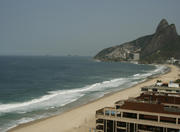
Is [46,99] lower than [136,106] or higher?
lower

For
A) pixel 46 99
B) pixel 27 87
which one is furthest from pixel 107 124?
pixel 27 87

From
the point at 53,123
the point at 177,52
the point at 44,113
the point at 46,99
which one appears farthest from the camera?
the point at 177,52

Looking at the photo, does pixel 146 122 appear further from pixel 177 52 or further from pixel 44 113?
pixel 177 52

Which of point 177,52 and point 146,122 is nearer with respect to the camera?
point 146,122

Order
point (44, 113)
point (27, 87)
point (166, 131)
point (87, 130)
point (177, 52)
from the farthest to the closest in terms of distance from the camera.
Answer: point (177, 52) → point (27, 87) → point (44, 113) → point (87, 130) → point (166, 131)

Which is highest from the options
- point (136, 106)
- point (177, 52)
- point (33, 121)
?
point (177, 52)

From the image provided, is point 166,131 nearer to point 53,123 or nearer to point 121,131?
point 121,131

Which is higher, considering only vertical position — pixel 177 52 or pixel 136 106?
pixel 177 52

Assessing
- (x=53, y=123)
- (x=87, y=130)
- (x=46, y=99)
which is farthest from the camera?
(x=46, y=99)

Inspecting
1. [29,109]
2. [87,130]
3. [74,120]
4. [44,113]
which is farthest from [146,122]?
[29,109]
